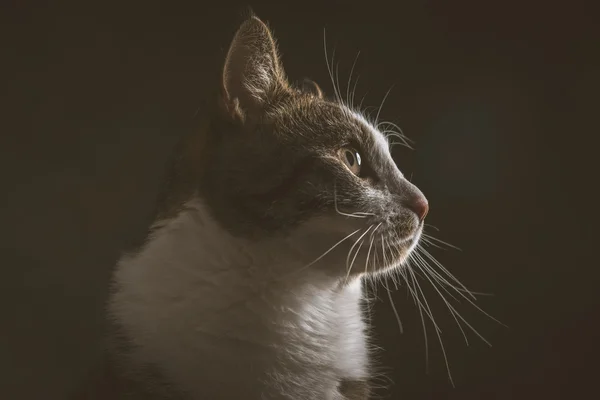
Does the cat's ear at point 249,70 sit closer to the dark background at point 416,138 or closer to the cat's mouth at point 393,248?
the dark background at point 416,138

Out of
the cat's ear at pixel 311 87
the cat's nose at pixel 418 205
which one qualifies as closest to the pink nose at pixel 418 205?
the cat's nose at pixel 418 205

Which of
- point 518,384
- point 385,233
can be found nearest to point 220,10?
point 385,233

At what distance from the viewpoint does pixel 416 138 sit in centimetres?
124

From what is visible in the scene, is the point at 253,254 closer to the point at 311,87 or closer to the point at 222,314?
the point at 222,314

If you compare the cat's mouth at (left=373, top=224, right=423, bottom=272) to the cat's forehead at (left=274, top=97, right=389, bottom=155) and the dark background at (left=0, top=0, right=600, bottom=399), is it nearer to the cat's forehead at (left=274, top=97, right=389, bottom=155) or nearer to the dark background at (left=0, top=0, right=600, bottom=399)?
the cat's forehead at (left=274, top=97, right=389, bottom=155)

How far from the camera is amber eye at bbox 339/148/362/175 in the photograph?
90cm

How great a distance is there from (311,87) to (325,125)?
0.54 feet

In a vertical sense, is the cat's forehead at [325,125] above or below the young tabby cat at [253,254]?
above

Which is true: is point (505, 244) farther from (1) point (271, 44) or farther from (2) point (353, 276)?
(1) point (271, 44)

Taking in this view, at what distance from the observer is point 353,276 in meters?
0.91

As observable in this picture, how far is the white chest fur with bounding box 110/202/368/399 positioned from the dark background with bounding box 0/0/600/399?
0.14m

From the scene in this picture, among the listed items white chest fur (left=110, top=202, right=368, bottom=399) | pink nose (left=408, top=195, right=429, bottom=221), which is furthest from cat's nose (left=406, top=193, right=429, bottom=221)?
white chest fur (left=110, top=202, right=368, bottom=399)

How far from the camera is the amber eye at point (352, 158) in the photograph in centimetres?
90

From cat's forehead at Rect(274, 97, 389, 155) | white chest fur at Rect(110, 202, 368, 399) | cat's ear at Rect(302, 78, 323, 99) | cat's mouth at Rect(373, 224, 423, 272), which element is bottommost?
white chest fur at Rect(110, 202, 368, 399)
